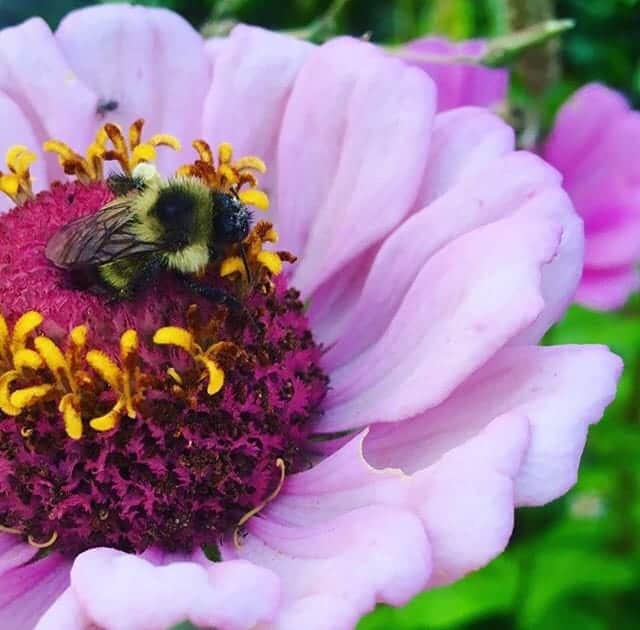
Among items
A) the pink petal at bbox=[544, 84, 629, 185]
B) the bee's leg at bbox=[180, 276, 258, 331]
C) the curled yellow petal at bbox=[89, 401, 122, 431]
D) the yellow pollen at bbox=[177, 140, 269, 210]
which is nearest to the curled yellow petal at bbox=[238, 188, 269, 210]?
the yellow pollen at bbox=[177, 140, 269, 210]

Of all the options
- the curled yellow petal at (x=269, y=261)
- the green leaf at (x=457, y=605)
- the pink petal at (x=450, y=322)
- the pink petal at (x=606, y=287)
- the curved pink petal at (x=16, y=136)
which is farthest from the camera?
the green leaf at (x=457, y=605)

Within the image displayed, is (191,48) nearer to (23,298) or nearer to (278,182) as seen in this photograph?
(278,182)

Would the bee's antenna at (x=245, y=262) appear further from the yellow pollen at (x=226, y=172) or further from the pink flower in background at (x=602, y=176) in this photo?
the pink flower in background at (x=602, y=176)

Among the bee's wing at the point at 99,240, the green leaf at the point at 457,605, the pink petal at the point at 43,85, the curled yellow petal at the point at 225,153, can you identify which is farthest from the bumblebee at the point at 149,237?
the green leaf at the point at 457,605

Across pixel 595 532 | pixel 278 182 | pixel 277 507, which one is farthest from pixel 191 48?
pixel 595 532

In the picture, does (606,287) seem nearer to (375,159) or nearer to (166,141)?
(375,159)

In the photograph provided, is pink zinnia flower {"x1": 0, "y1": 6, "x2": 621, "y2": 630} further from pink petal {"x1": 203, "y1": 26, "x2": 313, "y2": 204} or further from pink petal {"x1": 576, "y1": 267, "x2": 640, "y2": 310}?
pink petal {"x1": 576, "y1": 267, "x2": 640, "y2": 310}

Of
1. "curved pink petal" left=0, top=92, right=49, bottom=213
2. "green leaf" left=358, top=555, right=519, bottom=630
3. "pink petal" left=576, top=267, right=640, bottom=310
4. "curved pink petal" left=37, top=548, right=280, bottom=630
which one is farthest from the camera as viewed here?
"green leaf" left=358, top=555, right=519, bottom=630
